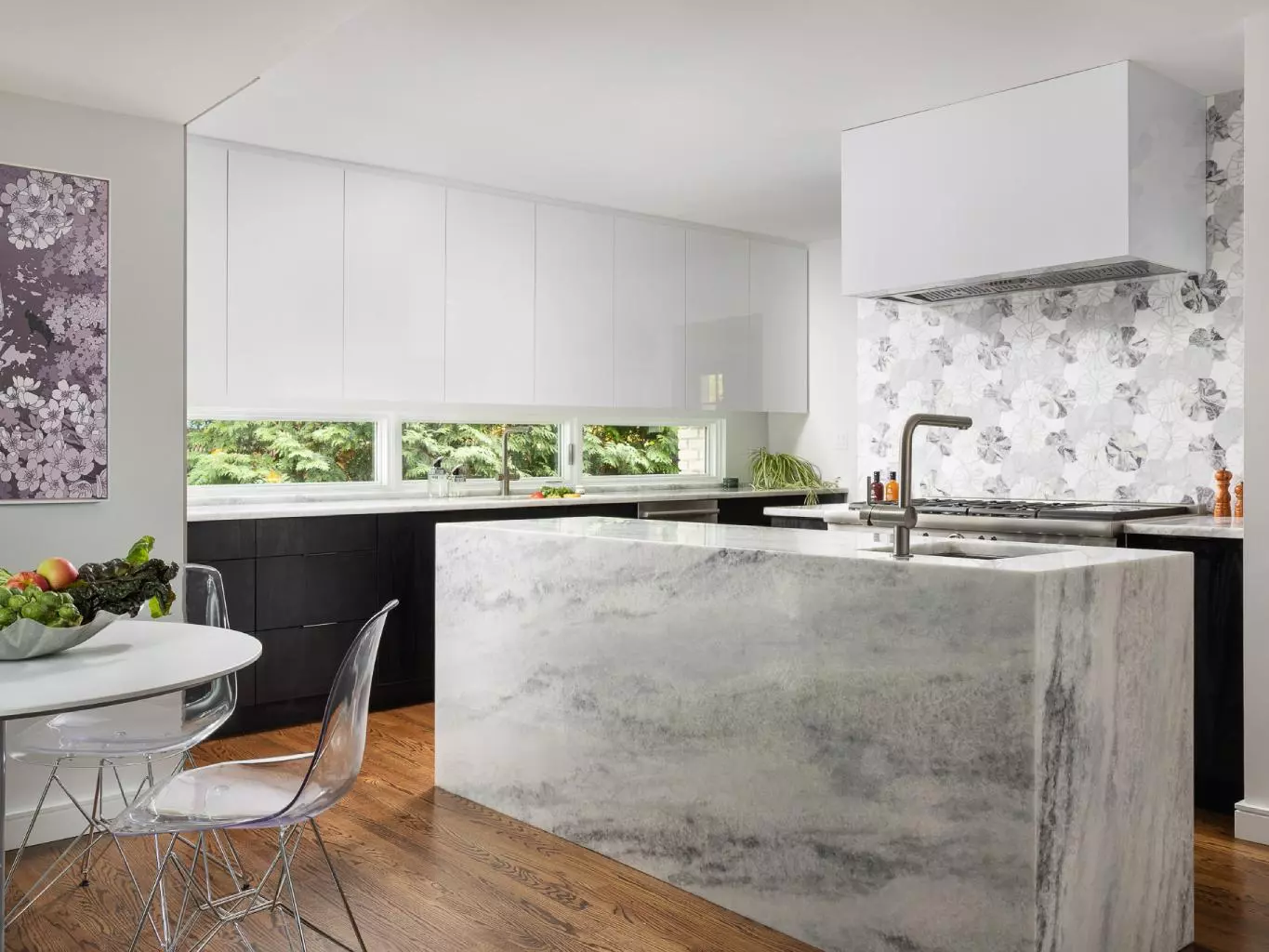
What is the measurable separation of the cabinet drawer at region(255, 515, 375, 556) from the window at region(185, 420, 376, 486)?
55 cm

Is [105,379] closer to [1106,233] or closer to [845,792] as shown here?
[845,792]

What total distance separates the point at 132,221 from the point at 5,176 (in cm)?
35

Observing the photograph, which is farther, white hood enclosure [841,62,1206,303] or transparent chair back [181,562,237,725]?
white hood enclosure [841,62,1206,303]

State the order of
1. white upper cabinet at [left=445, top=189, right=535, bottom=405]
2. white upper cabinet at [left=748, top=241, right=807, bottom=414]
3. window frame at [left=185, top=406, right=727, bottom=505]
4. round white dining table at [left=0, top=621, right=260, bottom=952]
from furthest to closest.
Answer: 1. white upper cabinet at [left=748, top=241, right=807, bottom=414]
2. white upper cabinet at [left=445, top=189, right=535, bottom=405]
3. window frame at [left=185, top=406, right=727, bottom=505]
4. round white dining table at [left=0, top=621, right=260, bottom=952]

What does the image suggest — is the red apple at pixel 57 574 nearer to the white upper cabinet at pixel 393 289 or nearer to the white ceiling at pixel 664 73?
the white ceiling at pixel 664 73

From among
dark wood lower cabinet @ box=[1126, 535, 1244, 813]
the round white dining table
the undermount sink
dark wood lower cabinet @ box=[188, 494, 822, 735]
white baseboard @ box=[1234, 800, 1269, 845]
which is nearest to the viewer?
the round white dining table

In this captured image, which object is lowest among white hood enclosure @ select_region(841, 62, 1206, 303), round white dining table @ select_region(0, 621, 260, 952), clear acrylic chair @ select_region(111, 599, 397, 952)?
clear acrylic chair @ select_region(111, 599, 397, 952)

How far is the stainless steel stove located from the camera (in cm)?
373

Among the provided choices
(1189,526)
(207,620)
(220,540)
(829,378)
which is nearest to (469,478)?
(220,540)

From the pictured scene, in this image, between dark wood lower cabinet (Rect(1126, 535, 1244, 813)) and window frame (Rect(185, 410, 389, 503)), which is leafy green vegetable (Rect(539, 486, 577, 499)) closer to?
window frame (Rect(185, 410, 389, 503))

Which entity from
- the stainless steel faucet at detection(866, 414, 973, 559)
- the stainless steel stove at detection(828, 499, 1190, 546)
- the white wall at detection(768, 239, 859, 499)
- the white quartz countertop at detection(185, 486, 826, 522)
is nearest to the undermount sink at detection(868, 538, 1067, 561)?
the stainless steel faucet at detection(866, 414, 973, 559)

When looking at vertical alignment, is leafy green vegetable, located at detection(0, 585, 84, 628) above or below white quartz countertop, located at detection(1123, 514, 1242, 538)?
below

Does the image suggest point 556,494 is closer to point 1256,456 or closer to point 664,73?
point 664,73

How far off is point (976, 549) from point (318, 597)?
9.13 ft
